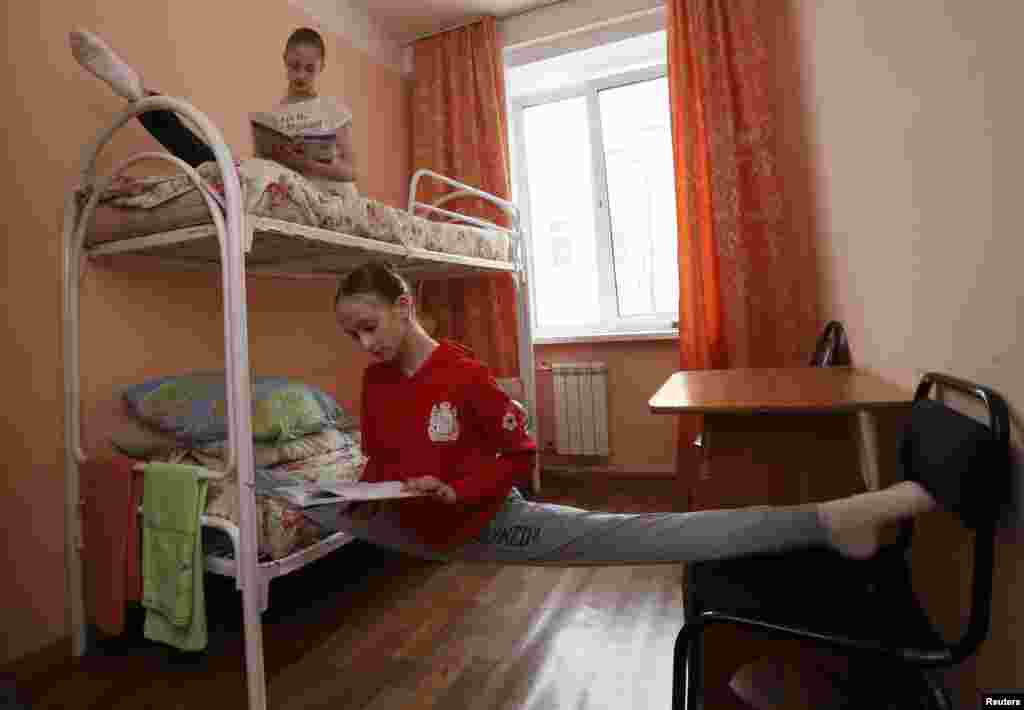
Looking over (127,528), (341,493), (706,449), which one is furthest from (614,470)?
(341,493)

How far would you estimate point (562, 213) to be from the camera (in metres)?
3.44

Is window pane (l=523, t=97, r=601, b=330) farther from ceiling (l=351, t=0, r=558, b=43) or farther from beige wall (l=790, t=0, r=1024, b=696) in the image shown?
beige wall (l=790, t=0, r=1024, b=696)

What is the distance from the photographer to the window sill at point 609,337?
9.77 ft

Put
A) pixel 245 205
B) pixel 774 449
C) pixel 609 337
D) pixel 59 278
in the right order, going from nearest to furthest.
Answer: pixel 774 449 → pixel 245 205 → pixel 59 278 → pixel 609 337

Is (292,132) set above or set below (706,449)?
above

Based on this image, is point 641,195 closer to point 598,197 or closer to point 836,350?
point 598,197

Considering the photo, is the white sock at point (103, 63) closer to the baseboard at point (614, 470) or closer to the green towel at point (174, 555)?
the green towel at point (174, 555)

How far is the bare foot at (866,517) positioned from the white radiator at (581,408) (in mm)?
2226

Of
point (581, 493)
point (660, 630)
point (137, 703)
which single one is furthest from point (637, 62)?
point (137, 703)

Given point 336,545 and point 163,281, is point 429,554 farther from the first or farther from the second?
point 163,281

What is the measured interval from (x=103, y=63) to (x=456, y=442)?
135 cm

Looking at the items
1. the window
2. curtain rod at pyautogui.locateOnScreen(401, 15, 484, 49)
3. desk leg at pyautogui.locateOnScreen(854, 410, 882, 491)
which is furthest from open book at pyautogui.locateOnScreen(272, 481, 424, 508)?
curtain rod at pyautogui.locateOnScreen(401, 15, 484, 49)

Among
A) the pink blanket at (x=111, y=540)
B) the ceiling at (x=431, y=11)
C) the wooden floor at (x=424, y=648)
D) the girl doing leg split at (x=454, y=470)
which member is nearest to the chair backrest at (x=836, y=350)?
the wooden floor at (x=424, y=648)

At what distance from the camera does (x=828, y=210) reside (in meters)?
2.15
